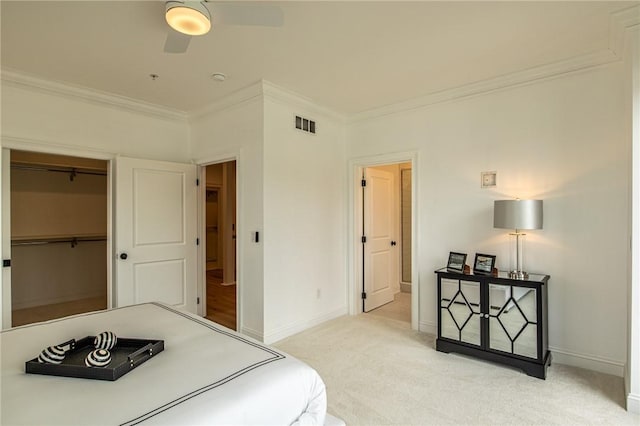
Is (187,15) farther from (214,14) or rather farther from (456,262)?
(456,262)

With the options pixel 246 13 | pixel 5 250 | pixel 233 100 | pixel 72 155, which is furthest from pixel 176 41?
pixel 5 250

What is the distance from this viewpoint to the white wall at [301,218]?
3.53 metres

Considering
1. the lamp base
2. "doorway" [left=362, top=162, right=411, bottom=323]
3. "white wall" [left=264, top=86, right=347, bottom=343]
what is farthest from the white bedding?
"doorway" [left=362, top=162, right=411, bottom=323]

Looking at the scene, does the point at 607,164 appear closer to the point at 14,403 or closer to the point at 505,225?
the point at 505,225

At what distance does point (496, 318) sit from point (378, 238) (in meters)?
2.12

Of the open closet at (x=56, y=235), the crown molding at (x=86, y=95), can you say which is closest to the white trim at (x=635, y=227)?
the crown molding at (x=86, y=95)

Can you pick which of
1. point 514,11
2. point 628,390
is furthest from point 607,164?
point 628,390

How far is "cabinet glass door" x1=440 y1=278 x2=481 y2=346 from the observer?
308cm

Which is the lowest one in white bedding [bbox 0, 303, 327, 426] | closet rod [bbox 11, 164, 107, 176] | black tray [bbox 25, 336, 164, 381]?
white bedding [bbox 0, 303, 327, 426]

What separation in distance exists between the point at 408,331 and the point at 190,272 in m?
2.78

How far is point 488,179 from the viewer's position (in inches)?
133

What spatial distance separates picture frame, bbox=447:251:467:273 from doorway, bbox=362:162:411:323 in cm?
115

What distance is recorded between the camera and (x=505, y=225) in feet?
9.46

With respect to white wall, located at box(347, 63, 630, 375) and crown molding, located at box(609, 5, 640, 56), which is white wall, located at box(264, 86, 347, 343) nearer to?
white wall, located at box(347, 63, 630, 375)
